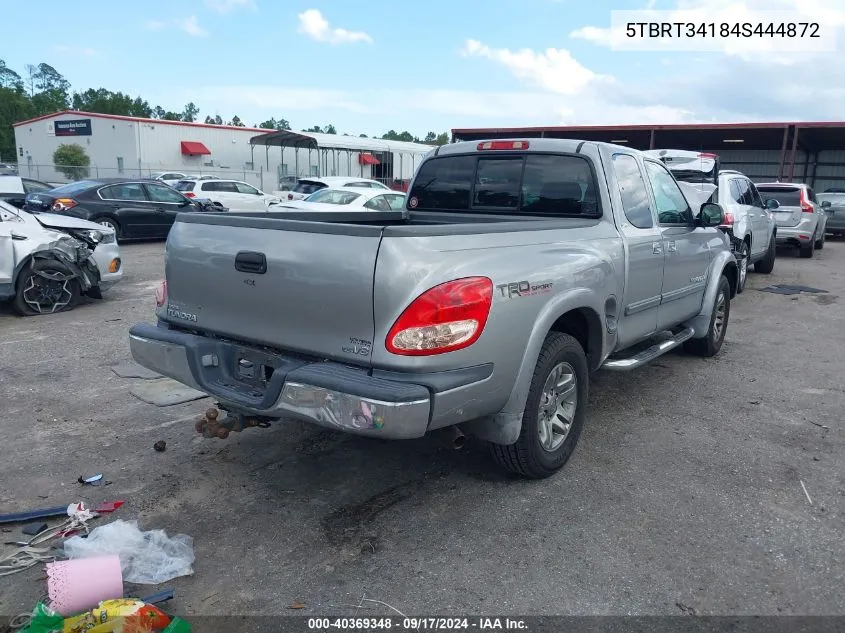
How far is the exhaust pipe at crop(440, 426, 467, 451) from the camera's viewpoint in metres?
3.45

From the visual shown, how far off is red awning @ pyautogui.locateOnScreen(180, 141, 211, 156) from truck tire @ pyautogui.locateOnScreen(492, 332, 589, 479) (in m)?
41.5

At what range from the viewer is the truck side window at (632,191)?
4812mm

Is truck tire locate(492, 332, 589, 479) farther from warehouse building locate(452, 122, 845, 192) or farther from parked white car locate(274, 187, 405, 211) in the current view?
warehouse building locate(452, 122, 845, 192)

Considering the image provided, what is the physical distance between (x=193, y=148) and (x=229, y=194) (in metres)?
23.2

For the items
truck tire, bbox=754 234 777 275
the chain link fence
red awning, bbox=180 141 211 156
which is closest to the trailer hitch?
truck tire, bbox=754 234 777 275

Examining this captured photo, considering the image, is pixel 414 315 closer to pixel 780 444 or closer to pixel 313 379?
pixel 313 379

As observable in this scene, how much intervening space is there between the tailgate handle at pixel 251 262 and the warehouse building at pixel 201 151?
32471mm

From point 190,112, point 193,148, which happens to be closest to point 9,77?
point 190,112

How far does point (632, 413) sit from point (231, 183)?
1907 centimetres

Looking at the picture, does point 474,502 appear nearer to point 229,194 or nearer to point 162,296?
point 162,296

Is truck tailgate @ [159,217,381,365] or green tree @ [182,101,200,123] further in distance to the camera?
green tree @ [182,101,200,123]

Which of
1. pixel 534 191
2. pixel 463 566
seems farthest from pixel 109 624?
pixel 534 191

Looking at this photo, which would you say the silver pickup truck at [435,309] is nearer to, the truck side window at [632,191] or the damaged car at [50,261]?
the truck side window at [632,191]

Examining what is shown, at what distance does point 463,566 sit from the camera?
315 centimetres
